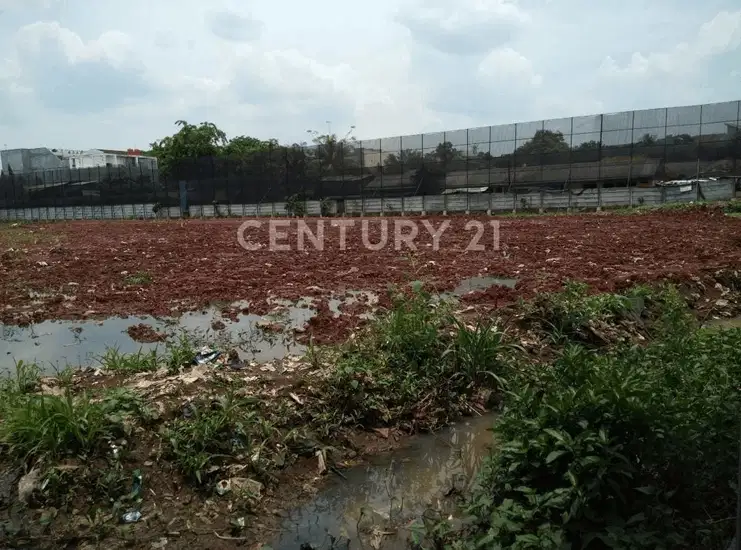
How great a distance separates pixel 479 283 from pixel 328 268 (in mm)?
2978

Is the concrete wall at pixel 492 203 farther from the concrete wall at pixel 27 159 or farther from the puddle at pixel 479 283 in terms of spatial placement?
the concrete wall at pixel 27 159

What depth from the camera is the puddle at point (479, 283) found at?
7541 mm

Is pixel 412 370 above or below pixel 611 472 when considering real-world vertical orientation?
below

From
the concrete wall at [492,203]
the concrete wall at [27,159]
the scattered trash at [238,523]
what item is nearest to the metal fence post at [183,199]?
the concrete wall at [492,203]

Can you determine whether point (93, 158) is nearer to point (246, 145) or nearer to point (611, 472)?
point (246, 145)

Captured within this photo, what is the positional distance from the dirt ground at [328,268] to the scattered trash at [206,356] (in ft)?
3.57

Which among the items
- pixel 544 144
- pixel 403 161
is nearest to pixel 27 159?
pixel 403 161

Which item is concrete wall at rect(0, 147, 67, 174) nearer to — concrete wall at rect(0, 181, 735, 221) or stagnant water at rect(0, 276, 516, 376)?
concrete wall at rect(0, 181, 735, 221)

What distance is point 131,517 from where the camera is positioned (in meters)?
2.90

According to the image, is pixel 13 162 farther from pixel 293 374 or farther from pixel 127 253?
pixel 293 374

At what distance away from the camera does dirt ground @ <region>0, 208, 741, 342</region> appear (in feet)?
23.7

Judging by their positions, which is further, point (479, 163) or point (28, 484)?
point (479, 163)

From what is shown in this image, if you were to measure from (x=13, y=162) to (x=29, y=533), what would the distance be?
6274cm

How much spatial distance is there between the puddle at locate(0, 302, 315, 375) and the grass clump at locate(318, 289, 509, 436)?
0.98 metres
